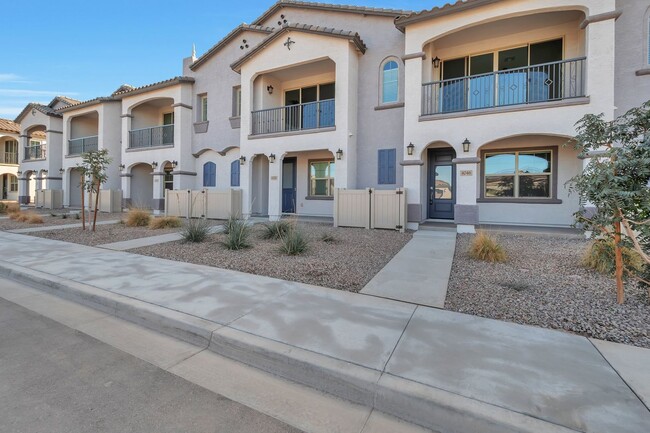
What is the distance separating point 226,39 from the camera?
17.1 metres

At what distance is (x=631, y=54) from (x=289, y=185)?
1307 centimetres

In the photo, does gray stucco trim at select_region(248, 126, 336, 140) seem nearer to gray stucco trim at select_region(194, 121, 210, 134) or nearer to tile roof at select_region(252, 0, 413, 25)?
gray stucco trim at select_region(194, 121, 210, 134)

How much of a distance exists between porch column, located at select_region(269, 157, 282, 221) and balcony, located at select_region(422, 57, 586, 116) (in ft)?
20.8

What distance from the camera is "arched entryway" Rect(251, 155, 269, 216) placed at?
1609 centimetres

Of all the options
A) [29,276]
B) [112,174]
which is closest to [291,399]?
[29,276]

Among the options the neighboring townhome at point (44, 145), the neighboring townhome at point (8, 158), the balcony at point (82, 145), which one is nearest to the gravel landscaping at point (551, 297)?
the balcony at point (82, 145)

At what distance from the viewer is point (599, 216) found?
445 centimetres

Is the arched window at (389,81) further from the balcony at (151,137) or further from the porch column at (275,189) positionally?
the balcony at (151,137)

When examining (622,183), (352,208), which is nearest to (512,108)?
(352,208)

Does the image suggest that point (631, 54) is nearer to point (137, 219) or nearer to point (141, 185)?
point (137, 219)

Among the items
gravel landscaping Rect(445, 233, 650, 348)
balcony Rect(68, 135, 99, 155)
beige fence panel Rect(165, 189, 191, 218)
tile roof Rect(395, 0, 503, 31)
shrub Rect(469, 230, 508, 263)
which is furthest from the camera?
balcony Rect(68, 135, 99, 155)

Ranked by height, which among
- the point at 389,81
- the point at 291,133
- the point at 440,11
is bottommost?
the point at 291,133

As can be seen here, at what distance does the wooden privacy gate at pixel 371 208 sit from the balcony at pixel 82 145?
19352mm

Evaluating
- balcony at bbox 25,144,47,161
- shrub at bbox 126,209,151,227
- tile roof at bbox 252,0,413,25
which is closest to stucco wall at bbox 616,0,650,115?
tile roof at bbox 252,0,413,25
